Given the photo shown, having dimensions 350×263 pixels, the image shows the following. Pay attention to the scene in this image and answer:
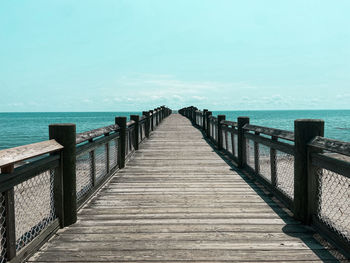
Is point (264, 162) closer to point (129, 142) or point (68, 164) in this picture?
point (129, 142)

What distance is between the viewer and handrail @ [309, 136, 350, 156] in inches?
129

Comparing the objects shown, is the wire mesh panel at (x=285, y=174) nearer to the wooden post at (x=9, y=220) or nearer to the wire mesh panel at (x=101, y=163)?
the wire mesh panel at (x=101, y=163)

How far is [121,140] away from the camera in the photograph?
26.3ft

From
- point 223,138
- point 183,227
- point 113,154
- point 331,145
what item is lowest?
point 183,227

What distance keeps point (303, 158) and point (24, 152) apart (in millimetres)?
3457

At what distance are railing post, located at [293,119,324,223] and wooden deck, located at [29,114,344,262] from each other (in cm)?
23

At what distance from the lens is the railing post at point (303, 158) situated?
4133mm

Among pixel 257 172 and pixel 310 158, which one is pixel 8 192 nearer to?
pixel 310 158

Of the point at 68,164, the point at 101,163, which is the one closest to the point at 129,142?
the point at 101,163

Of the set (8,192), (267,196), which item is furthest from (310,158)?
(8,192)

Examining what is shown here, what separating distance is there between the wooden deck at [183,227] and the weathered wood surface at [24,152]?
1128 millimetres

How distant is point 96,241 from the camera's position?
367 cm

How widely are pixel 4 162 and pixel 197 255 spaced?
213 centimetres

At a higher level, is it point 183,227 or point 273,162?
point 273,162
